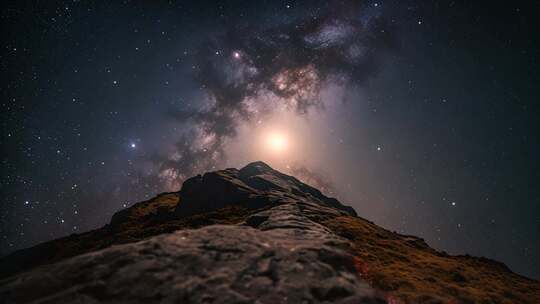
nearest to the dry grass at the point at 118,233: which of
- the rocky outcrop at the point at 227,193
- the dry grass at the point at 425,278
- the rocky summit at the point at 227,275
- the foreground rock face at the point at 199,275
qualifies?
the rocky outcrop at the point at 227,193

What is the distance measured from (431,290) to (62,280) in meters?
17.8

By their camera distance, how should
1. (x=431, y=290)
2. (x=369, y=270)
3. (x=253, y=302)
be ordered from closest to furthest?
1. (x=253, y=302)
2. (x=431, y=290)
3. (x=369, y=270)

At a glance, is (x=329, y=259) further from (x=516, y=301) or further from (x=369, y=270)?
(x=516, y=301)

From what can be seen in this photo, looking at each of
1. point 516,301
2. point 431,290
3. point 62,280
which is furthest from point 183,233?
point 516,301

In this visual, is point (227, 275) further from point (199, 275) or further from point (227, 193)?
point (227, 193)

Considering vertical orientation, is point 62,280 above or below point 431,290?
above

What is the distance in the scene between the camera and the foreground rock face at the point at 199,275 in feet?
23.6

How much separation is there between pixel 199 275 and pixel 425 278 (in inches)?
668

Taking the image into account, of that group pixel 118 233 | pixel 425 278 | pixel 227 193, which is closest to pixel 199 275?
pixel 425 278

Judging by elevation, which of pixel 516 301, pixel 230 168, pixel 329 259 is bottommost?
pixel 516 301

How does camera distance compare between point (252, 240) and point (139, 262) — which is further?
point (252, 240)

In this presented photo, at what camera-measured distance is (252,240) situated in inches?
424

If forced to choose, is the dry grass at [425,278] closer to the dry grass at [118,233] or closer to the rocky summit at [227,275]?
the rocky summit at [227,275]

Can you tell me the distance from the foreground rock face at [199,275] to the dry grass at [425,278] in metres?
7.84
